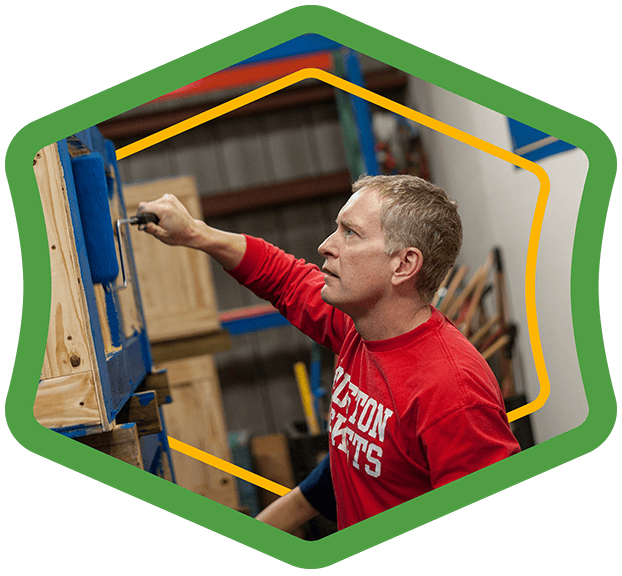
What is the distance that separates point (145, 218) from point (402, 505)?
0.95 meters

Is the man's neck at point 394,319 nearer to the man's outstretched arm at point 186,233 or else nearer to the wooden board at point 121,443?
the man's outstretched arm at point 186,233

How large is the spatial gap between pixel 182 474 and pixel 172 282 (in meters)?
1.04

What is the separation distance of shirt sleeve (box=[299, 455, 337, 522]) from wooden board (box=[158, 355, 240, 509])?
1.68 meters

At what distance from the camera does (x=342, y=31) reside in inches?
53.0

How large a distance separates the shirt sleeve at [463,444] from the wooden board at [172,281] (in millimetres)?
2307

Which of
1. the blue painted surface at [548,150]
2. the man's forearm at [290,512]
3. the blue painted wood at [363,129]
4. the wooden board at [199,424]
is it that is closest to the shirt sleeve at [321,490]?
the man's forearm at [290,512]

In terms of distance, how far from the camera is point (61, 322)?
1205 mm

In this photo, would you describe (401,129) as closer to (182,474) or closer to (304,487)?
(182,474)

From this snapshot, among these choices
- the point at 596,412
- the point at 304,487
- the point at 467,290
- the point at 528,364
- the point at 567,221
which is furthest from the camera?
the point at 467,290

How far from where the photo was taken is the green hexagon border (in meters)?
1.10

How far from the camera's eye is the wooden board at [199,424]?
3350mm

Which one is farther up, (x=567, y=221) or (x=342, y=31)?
(x=342, y=31)

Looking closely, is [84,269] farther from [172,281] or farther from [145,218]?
[172,281]

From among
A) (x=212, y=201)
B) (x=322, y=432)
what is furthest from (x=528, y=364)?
(x=212, y=201)
